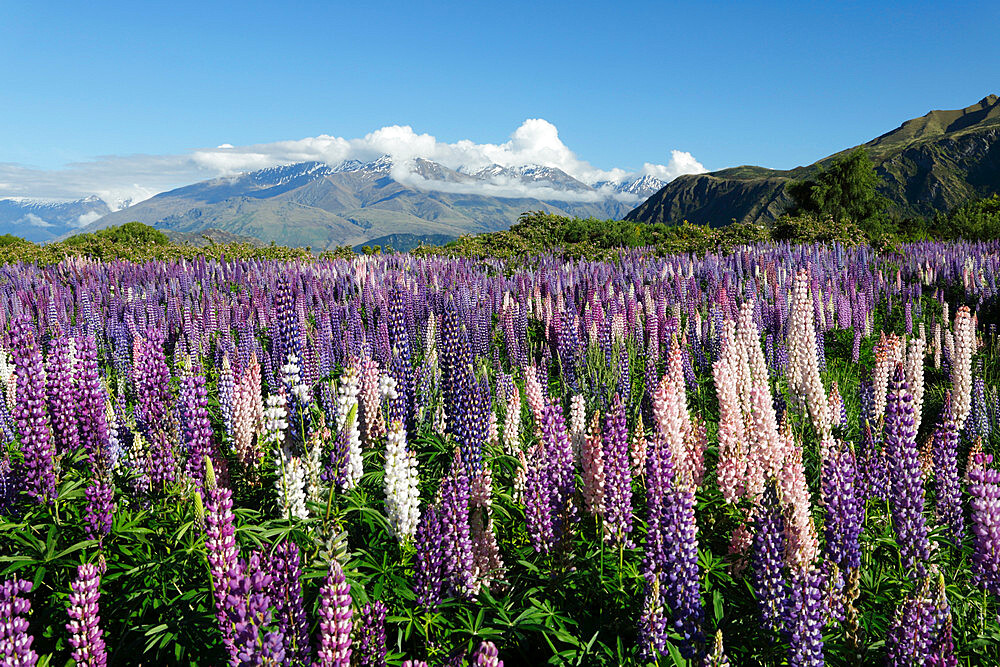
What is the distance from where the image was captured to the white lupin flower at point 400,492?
12.8ft

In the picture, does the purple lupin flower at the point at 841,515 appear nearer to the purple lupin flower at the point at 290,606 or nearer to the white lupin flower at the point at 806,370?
the white lupin flower at the point at 806,370

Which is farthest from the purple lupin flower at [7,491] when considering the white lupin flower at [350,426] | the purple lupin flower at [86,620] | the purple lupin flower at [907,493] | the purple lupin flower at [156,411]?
the purple lupin flower at [907,493]

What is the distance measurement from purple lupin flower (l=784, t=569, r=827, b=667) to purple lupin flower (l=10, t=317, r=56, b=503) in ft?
16.0

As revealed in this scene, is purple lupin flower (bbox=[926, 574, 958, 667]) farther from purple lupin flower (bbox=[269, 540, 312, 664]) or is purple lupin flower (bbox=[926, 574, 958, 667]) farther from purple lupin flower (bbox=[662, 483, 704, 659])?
purple lupin flower (bbox=[269, 540, 312, 664])

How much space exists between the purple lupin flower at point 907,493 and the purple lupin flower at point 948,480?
0.45 m

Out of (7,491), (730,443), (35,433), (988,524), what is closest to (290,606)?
(35,433)

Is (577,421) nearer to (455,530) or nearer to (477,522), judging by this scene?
(477,522)

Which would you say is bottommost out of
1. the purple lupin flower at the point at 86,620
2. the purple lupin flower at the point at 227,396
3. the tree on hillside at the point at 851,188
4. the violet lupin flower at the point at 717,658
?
the violet lupin flower at the point at 717,658

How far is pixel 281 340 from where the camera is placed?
7.06 meters

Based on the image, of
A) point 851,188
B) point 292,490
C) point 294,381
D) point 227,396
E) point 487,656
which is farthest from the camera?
point 851,188

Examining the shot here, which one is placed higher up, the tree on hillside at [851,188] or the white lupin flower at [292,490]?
the tree on hillside at [851,188]

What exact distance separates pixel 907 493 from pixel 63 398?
616cm

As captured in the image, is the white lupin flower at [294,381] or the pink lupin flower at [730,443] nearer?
the pink lupin flower at [730,443]

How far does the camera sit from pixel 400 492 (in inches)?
156
